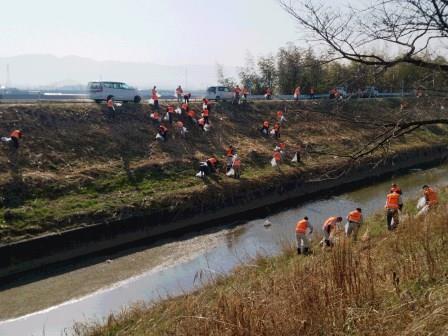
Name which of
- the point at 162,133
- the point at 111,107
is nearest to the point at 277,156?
the point at 162,133

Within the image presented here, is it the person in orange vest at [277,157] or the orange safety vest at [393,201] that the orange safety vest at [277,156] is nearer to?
the person in orange vest at [277,157]

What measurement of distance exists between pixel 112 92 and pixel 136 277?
1810 centimetres

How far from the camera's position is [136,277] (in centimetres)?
1596

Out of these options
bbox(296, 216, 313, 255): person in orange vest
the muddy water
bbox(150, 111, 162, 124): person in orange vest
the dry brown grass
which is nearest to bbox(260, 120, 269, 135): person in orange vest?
bbox(150, 111, 162, 124): person in orange vest

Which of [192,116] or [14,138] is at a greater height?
[192,116]

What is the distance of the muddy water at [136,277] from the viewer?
13.3 m

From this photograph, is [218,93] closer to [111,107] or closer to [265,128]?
[265,128]

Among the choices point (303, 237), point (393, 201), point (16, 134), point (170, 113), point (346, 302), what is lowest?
point (303, 237)

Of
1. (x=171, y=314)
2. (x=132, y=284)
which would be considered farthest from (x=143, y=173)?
(x=171, y=314)

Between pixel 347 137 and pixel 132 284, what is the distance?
2429cm

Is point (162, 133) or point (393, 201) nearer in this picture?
point (393, 201)

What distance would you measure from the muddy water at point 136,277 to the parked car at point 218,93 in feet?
54.1

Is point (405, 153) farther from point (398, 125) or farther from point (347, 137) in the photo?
point (398, 125)

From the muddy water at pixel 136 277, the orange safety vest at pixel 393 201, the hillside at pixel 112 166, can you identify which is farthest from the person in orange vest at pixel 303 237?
the hillside at pixel 112 166
